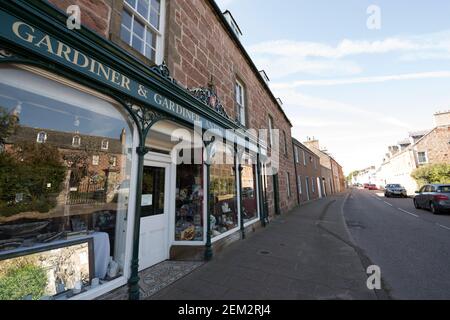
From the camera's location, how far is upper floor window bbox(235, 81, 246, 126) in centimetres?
818

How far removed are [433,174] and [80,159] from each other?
93.3 ft

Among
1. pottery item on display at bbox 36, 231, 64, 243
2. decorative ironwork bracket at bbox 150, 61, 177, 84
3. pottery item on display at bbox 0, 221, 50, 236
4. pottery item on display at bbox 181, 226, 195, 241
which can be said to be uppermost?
decorative ironwork bracket at bbox 150, 61, 177, 84

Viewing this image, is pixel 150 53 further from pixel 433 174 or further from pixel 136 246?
pixel 433 174

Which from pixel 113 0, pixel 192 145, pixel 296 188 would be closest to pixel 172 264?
pixel 192 145

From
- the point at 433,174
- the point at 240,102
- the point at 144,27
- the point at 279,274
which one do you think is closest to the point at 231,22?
the point at 240,102

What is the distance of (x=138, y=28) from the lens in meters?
3.97

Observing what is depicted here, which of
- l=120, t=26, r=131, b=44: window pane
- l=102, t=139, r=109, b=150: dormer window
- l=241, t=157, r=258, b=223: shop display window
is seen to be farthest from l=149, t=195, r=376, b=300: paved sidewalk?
l=120, t=26, r=131, b=44: window pane

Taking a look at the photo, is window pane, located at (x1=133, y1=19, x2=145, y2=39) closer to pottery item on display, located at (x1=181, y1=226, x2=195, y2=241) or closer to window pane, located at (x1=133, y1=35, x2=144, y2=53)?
window pane, located at (x1=133, y1=35, x2=144, y2=53)

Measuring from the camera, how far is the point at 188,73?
4945mm

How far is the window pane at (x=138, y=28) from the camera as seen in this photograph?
3905mm

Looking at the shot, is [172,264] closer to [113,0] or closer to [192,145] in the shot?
[192,145]

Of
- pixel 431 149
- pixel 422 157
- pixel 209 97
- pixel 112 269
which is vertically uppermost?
pixel 431 149

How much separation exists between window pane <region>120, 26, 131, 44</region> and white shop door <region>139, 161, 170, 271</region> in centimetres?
237
